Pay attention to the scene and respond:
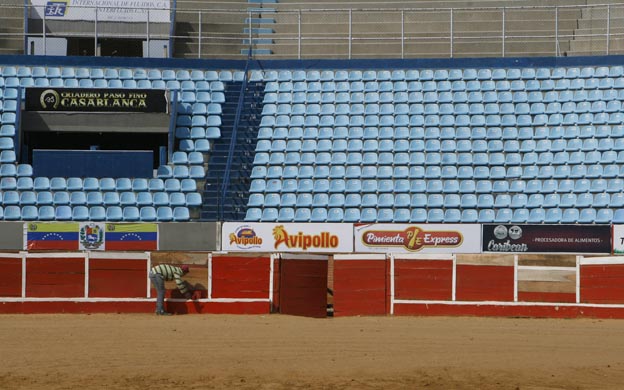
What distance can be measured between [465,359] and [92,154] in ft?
44.7

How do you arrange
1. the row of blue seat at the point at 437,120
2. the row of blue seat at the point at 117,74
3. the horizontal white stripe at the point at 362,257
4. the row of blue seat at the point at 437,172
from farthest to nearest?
the row of blue seat at the point at 117,74, the row of blue seat at the point at 437,120, the row of blue seat at the point at 437,172, the horizontal white stripe at the point at 362,257

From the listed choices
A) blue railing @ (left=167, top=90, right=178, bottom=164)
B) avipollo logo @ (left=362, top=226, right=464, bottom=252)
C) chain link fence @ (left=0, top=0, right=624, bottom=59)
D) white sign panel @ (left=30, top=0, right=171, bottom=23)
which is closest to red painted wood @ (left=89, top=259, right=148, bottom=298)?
avipollo logo @ (left=362, top=226, right=464, bottom=252)

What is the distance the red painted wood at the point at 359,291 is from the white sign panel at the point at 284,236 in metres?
3.01

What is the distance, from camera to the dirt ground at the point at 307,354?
13.2 m

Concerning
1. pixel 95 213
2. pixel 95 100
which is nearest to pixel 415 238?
pixel 95 213

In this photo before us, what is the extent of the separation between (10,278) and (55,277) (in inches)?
33.3

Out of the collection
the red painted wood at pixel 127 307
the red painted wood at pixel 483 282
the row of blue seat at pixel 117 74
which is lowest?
the red painted wood at pixel 127 307

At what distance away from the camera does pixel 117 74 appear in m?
28.4

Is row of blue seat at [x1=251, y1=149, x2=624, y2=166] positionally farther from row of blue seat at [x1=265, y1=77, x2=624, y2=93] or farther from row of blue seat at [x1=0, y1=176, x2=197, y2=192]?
row of blue seat at [x1=265, y1=77, x2=624, y2=93]

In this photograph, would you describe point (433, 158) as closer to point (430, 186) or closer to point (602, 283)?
point (430, 186)

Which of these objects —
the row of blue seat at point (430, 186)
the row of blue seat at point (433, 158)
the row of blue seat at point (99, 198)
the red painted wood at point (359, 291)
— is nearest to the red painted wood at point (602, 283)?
the red painted wood at point (359, 291)

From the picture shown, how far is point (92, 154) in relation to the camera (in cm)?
2567

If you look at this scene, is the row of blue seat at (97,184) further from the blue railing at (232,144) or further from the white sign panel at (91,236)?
the white sign panel at (91,236)

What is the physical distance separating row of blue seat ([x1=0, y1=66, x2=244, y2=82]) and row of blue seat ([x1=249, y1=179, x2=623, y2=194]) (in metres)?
4.47
